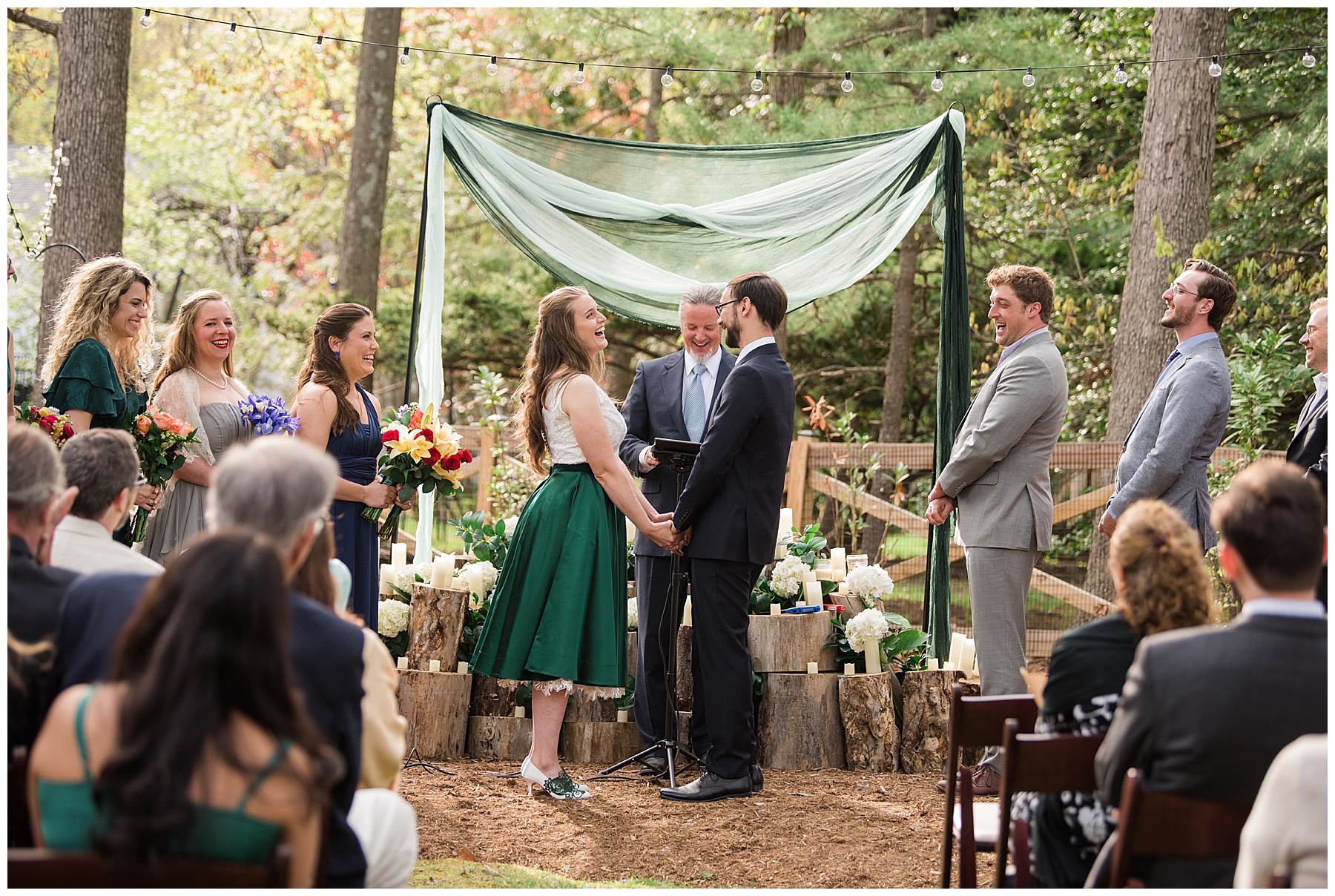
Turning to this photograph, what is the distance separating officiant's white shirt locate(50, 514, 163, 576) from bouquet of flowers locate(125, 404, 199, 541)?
1.41 metres

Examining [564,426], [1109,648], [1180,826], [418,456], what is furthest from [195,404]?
[1180,826]

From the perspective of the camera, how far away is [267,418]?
4109 mm

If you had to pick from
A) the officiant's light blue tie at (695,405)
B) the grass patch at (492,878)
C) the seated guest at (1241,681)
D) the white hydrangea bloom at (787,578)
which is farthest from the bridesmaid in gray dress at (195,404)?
the seated guest at (1241,681)

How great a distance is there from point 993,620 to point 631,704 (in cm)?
158

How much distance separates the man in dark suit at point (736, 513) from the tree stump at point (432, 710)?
1081mm

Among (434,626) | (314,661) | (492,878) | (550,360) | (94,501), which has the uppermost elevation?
(550,360)

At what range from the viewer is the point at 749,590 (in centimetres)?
432

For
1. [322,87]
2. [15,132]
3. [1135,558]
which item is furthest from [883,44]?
[15,132]

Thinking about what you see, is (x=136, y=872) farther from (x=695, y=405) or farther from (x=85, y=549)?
(x=695, y=405)

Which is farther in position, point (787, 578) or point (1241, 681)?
point (787, 578)

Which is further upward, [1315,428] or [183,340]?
[183,340]

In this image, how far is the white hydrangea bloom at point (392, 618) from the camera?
15.9ft

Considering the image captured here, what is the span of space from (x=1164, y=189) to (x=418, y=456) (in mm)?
5543

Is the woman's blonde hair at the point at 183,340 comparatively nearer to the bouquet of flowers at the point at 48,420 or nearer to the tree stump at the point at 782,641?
the bouquet of flowers at the point at 48,420
